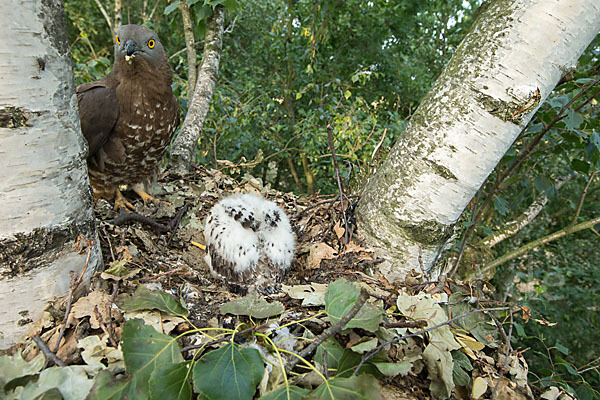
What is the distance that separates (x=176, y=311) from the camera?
1174mm

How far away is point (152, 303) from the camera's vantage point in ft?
3.82

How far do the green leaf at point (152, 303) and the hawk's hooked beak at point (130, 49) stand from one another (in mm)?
1737

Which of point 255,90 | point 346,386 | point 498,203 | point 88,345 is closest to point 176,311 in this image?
point 88,345

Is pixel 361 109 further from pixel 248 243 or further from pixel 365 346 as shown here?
pixel 365 346

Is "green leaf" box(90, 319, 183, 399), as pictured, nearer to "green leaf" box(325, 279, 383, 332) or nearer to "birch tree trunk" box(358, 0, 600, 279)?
"green leaf" box(325, 279, 383, 332)

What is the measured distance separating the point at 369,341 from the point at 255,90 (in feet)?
19.3

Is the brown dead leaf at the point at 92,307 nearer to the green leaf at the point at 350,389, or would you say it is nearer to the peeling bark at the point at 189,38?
the green leaf at the point at 350,389

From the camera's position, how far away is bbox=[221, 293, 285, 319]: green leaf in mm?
1205

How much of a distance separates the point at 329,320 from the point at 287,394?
33cm

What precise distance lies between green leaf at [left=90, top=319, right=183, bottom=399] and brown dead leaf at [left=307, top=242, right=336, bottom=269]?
3.36ft

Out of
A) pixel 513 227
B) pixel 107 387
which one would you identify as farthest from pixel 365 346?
pixel 513 227

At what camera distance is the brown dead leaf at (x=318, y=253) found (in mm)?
1909

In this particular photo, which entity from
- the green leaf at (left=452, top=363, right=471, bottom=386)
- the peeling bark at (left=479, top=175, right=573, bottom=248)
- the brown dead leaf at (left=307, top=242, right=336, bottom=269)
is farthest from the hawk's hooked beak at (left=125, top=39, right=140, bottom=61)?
the peeling bark at (left=479, top=175, right=573, bottom=248)

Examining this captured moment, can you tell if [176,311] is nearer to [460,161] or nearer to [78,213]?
[78,213]
